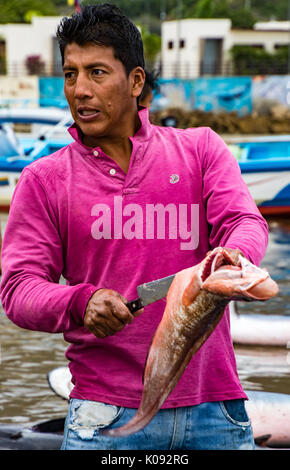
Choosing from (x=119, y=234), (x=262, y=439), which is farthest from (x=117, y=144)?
(x=262, y=439)

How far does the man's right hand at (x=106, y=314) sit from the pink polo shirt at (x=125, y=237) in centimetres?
24

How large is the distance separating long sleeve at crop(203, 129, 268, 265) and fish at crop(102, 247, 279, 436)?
0.25 m

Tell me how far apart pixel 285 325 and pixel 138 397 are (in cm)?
500

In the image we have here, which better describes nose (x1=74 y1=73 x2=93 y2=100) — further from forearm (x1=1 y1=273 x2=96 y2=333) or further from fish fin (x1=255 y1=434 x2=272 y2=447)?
fish fin (x1=255 y1=434 x2=272 y2=447)

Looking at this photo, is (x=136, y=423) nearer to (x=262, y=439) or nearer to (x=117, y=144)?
(x=117, y=144)

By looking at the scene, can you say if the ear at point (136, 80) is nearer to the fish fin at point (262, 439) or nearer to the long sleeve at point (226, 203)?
the long sleeve at point (226, 203)

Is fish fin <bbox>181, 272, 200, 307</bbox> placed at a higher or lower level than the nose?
lower

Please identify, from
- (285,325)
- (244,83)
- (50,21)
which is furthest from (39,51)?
(285,325)

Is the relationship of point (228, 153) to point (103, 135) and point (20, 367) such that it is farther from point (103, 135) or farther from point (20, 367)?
point (20, 367)

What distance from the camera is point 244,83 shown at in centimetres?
4144

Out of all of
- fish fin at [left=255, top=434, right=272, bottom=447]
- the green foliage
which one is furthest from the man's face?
the green foliage

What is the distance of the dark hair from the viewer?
234cm

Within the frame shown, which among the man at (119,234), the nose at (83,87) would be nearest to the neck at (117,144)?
the man at (119,234)

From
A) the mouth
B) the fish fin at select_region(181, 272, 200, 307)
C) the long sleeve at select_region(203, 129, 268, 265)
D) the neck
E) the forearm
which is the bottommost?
the forearm
